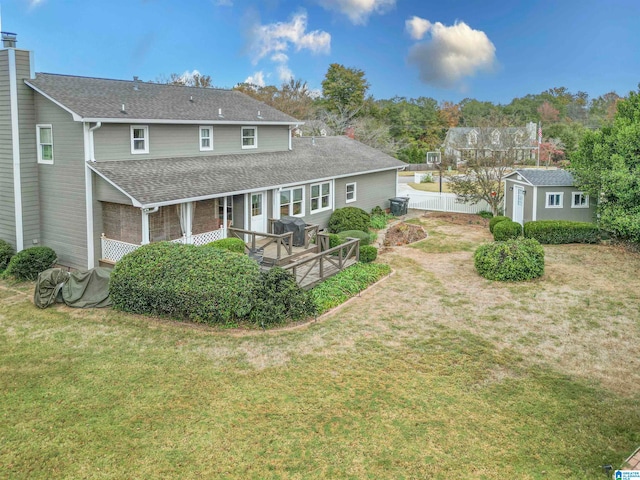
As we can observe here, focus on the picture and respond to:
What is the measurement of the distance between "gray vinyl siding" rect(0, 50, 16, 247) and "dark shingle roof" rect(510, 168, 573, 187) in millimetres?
21648

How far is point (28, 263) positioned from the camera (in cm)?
1644

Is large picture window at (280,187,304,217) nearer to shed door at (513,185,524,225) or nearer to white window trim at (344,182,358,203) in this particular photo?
white window trim at (344,182,358,203)

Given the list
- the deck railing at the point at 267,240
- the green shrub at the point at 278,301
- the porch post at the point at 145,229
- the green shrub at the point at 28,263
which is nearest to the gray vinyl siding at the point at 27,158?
the green shrub at the point at 28,263

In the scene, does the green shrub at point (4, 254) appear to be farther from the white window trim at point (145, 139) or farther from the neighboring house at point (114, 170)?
the white window trim at point (145, 139)

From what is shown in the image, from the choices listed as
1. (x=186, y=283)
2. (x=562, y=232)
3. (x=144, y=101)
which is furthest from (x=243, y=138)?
(x=562, y=232)

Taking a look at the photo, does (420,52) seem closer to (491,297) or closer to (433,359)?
(491,297)

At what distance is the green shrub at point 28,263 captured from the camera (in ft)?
53.8

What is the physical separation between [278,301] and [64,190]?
9.18 metres

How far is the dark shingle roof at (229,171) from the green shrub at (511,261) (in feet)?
27.4

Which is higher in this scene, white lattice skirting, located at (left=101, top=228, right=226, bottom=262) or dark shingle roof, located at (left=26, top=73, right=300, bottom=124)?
dark shingle roof, located at (left=26, top=73, right=300, bottom=124)

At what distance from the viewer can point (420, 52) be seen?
156 feet

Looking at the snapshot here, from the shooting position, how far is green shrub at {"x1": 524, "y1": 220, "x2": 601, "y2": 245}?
2225 centimetres

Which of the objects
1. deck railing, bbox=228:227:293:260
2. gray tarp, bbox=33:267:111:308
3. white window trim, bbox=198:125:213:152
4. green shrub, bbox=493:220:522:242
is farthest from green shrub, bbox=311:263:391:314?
white window trim, bbox=198:125:213:152

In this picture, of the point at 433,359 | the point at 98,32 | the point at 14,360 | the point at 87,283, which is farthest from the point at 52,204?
the point at 98,32
